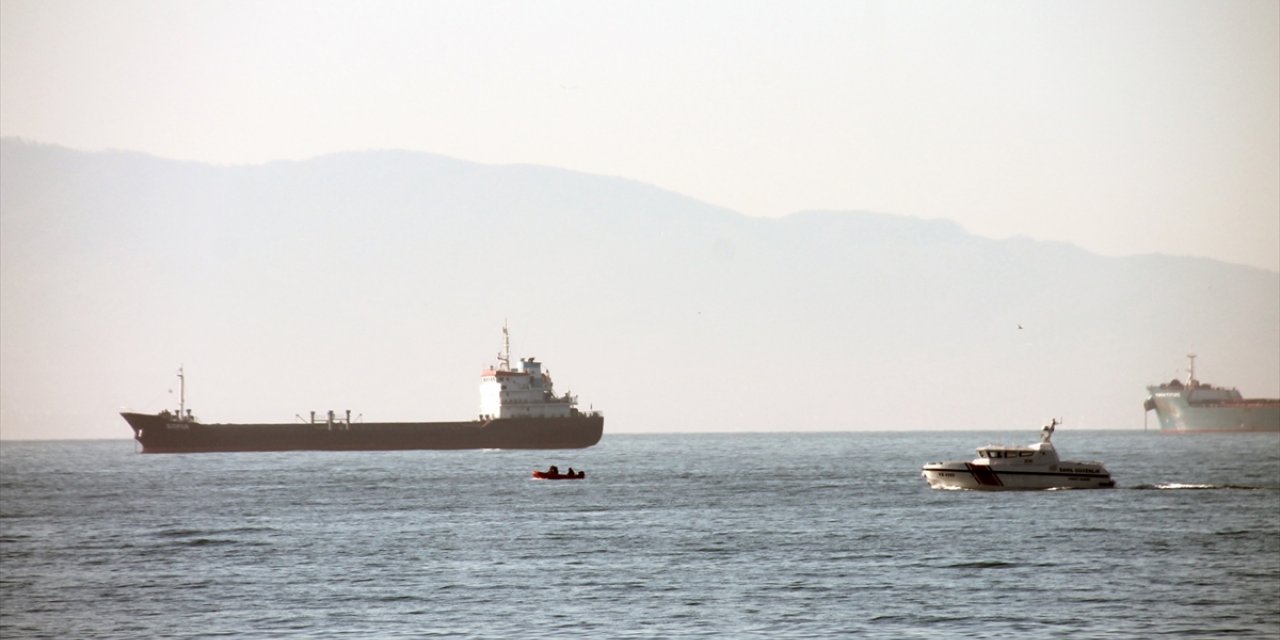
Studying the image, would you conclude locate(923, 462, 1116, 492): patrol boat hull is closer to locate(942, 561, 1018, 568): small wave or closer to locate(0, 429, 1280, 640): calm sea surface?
locate(0, 429, 1280, 640): calm sea surface

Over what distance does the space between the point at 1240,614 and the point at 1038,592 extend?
6.60m

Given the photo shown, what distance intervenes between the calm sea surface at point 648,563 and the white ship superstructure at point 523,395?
75490 mm

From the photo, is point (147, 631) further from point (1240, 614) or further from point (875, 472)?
point (875, 472)

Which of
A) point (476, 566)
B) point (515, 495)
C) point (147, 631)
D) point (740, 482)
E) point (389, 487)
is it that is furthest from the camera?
point (740, 482)

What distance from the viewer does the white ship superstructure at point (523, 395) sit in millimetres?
183125

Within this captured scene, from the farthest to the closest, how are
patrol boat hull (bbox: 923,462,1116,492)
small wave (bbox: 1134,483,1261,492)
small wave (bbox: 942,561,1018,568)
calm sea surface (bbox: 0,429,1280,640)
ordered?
small wave (bbox: 1134,483,1261,492) < patrol boat hull (bbox: 923,462,1116,492) < small wave (bbox: 942,561,1018,568) < calm sea surface (bbox: 0,429,1280,640)

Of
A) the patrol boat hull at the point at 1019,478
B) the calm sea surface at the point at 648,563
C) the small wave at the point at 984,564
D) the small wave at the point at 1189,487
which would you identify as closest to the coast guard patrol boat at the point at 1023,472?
the patrol boat hull at the point at 1019,478

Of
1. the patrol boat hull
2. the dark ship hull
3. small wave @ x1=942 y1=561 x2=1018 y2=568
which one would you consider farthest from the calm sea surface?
the dark ship hull

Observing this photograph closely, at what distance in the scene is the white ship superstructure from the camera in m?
183

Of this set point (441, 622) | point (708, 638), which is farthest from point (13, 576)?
point (708, 638)

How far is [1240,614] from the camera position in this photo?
44.3 metres

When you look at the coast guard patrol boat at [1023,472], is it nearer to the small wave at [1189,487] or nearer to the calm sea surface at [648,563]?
the calm sea surface at [648,563]

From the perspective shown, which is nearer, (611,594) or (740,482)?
(611,594)

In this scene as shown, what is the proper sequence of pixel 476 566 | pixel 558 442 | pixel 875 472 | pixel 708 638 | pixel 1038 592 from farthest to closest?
1. pixel 558 442
2. pixel 875 472
3. pixel 476 566
4. pixel 1038 592
5. pixel 708 638
